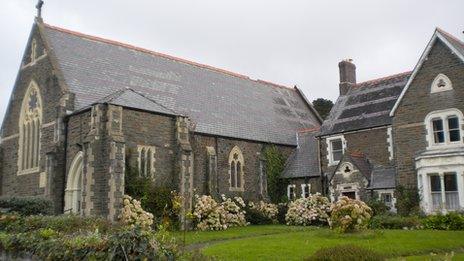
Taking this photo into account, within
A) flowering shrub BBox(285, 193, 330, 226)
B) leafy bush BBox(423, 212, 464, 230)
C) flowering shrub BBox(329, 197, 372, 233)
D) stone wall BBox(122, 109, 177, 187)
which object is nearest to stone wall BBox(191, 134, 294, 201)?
stone wall BBox(122, 109, 177, 187)

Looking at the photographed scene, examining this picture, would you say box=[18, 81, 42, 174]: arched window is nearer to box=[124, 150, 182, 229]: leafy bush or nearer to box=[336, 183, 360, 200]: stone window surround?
box=[124, 150, 182, 229]: leafy bush

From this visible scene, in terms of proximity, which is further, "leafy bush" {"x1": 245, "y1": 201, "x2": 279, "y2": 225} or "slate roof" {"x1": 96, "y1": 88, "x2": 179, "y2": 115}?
"leafy bush" {"x1": 245, "y1": 201, "x2": 279, "y2": 225}

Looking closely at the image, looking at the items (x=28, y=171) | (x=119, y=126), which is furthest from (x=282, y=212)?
(x=28, y=171)

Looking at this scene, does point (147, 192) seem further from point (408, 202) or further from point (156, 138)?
point (408, 202)

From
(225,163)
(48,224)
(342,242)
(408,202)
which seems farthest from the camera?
(225,163)

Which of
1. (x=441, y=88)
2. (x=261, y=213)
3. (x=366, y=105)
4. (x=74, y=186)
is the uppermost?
(x=366, y=105)

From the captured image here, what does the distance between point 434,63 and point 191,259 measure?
2043 cm

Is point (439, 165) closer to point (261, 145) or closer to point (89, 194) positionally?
point (261, 145)

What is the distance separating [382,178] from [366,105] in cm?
620

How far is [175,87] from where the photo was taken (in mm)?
33531

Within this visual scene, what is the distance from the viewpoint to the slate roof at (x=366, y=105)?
31.4m

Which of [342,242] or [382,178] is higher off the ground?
[382,178]

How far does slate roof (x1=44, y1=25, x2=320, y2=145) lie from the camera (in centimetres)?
2909

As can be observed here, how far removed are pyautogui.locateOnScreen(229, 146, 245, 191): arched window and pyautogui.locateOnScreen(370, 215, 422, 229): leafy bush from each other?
10611 millimetres
